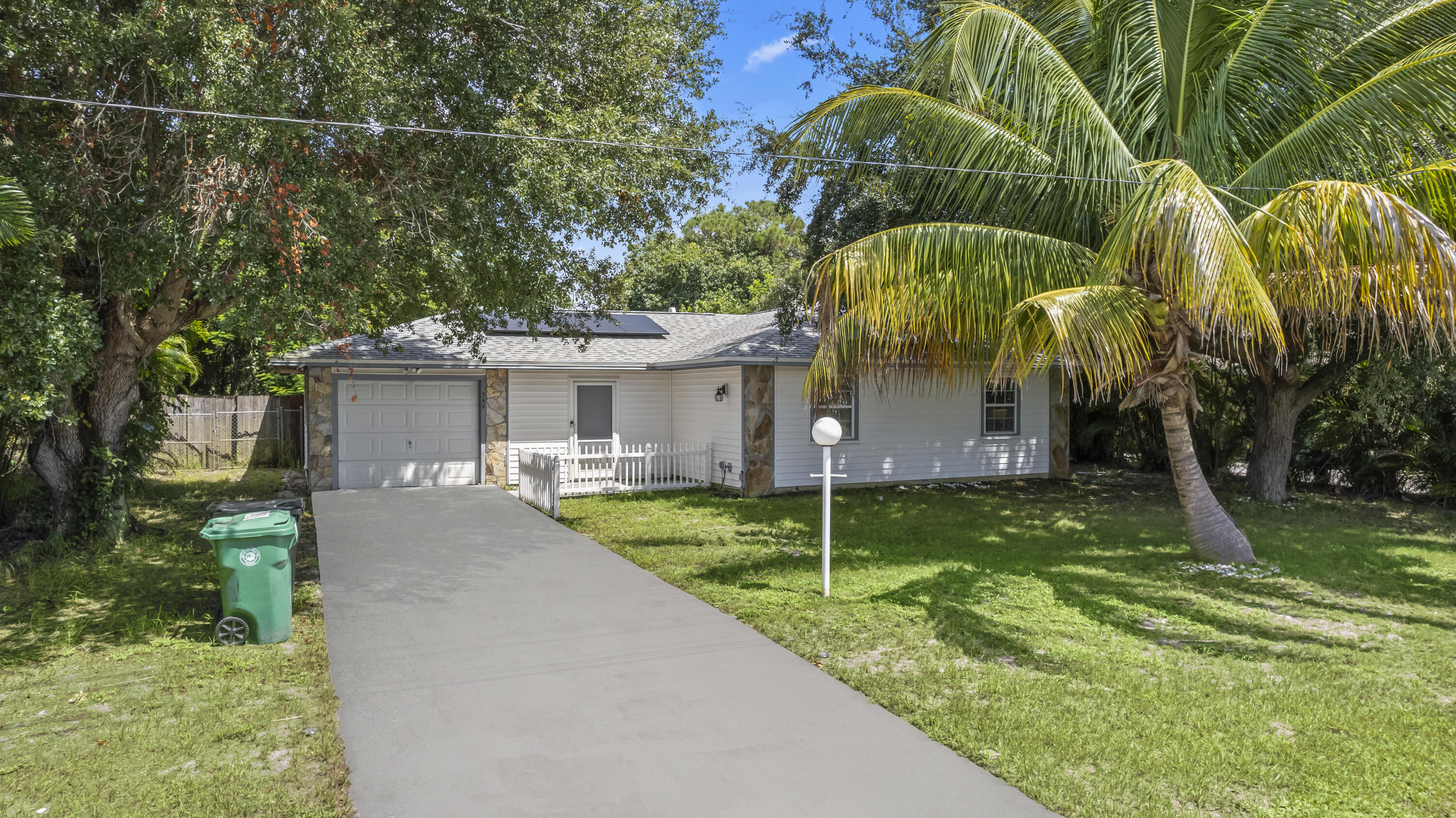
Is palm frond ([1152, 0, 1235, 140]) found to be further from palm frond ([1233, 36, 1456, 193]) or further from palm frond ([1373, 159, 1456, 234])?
palm frond ([1373, 159, 1456, 234])

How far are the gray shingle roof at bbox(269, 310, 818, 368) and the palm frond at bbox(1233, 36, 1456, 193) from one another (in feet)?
22.7

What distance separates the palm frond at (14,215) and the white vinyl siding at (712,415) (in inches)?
364

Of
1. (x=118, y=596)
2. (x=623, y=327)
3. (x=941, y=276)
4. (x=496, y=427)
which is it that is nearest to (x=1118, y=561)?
(x=941, y=276)

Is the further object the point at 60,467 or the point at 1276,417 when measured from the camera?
the point at 1276,417

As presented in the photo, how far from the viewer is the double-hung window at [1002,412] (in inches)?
622

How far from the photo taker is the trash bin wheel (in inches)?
226

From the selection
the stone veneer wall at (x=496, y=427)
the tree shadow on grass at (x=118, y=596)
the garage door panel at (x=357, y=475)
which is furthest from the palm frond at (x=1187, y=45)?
the garage door panel at (x=357, y=475)

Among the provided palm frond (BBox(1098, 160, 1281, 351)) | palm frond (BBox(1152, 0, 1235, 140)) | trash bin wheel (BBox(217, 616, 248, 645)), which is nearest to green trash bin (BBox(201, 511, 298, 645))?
trash bin wheel (BBox(217, 616, 248, 645))

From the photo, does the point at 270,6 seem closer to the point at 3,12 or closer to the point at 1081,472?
the point at 3,12

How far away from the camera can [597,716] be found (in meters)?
4.52

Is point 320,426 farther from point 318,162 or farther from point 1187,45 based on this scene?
point 1187,45

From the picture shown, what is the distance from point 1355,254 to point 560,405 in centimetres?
1211

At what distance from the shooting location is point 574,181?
25.1 feet

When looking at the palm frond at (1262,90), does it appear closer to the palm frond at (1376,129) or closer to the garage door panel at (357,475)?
the palm frond at (1376,129)
